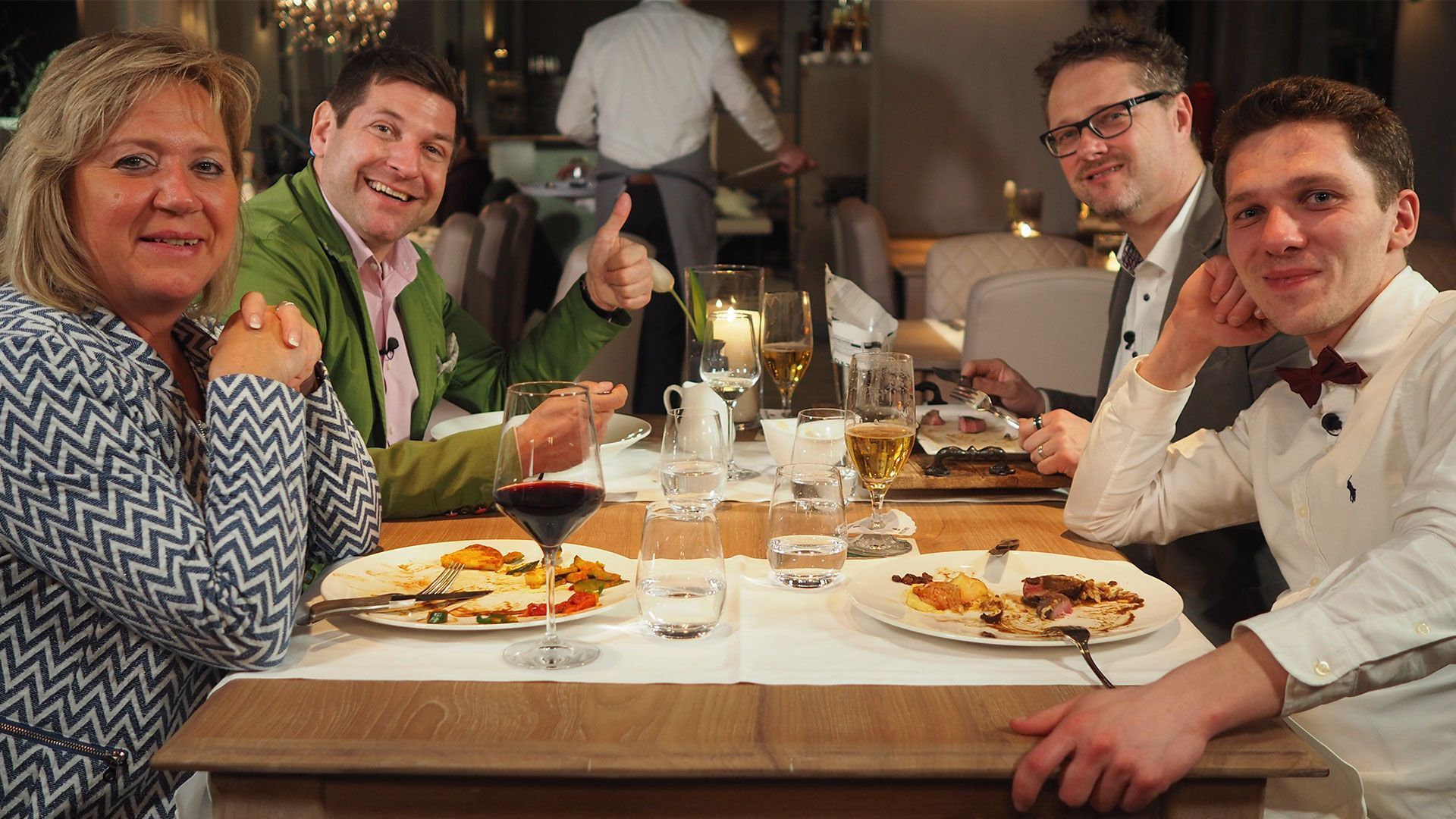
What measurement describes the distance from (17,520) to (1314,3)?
9.80 meters

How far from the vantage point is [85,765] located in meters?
1.18

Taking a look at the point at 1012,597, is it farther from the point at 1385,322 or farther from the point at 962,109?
the point at 962,109

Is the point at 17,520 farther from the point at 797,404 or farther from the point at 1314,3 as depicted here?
the point at 1314,3

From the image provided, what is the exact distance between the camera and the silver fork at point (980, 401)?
7.07 ft

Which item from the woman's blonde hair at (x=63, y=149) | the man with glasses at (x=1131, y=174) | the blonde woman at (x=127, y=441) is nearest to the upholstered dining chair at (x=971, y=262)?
the man with glasses at (x=1131, y=174)

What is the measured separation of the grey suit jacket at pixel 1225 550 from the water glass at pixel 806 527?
71cm

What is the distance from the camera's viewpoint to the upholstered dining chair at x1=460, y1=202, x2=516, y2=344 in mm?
5055

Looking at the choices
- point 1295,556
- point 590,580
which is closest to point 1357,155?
Answer: point 1295,556

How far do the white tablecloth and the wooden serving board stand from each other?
0.56 metres

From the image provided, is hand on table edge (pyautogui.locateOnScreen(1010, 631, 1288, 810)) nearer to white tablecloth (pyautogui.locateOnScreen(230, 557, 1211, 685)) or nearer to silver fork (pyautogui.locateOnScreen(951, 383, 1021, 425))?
white tablecloth (pyautogui.locateOnScreen(230, 557, 1211, 685))

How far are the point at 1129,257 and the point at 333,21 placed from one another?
7.51m

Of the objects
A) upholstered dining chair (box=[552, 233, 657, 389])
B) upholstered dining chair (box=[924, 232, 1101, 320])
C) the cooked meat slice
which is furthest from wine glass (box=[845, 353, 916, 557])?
upholstered dining chair (box=[924, 232, 1101, 320])

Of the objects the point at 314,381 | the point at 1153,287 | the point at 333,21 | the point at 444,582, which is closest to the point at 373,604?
the point at 444,582

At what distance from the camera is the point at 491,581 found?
53.2 inches
